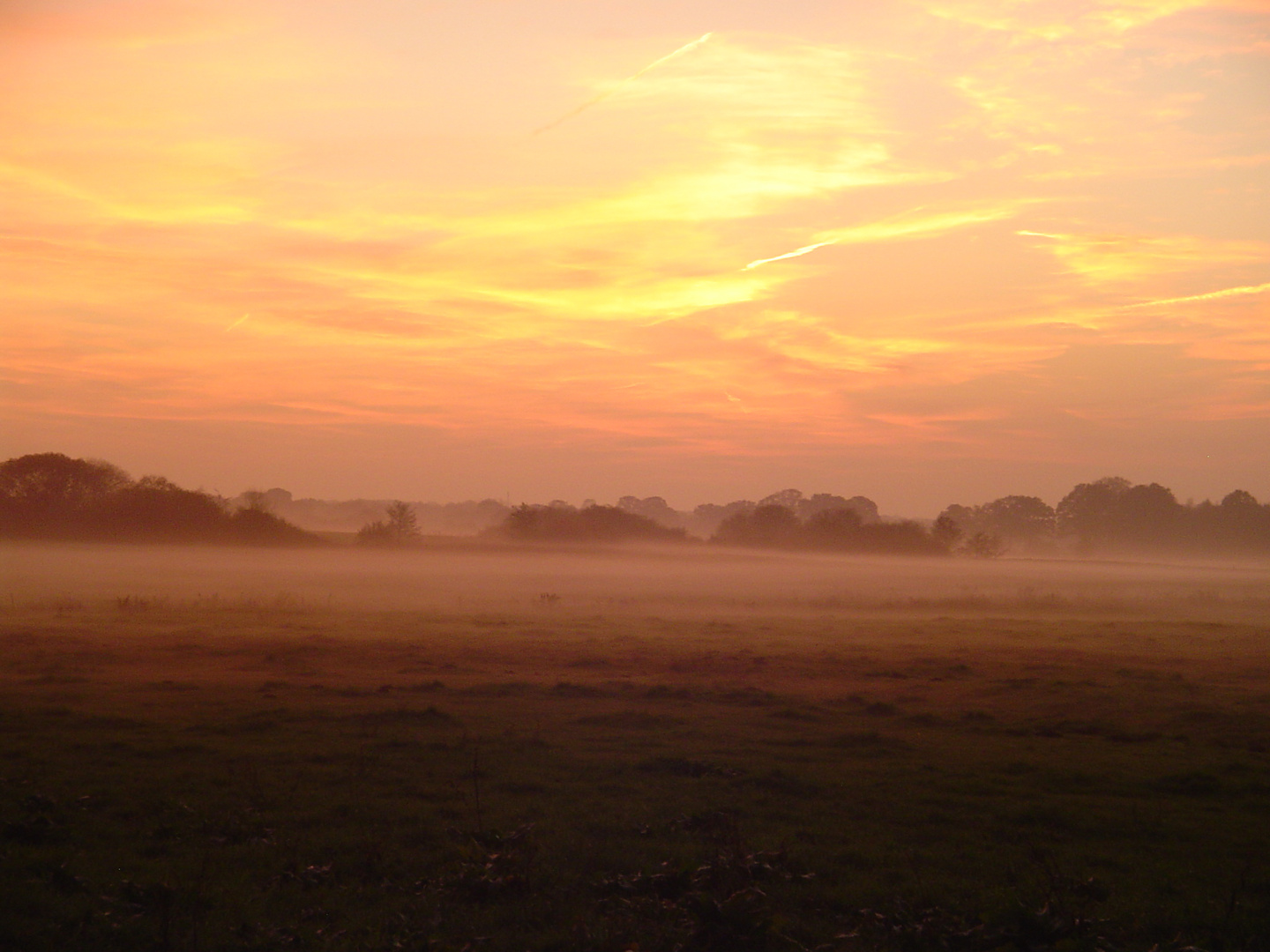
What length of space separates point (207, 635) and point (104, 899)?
21.8 metres

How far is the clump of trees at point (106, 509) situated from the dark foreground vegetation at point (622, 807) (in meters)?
51.8

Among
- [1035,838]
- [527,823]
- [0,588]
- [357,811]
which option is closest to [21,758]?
[357,811]

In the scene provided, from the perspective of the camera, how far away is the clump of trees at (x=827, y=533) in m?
103

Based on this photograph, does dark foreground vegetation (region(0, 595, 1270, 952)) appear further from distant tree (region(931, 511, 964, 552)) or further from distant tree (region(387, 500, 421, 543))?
distant tree (region(931, 511, 964, 552))

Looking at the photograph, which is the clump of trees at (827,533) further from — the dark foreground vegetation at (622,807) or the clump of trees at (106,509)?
the dark foreground vegetation at (622,807)

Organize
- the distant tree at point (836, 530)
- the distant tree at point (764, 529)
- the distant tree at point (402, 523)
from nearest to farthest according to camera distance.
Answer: the distant tree at point (402, 523) < the distant tree at point (836, 530) < the distant tree at point (764, 529)

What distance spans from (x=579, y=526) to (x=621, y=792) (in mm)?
95958

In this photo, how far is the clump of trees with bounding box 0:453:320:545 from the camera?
6794 centimetres

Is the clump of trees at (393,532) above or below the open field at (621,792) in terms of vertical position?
above

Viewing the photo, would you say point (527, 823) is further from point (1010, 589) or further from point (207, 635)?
point (1010, 589)

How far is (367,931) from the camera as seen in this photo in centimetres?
801

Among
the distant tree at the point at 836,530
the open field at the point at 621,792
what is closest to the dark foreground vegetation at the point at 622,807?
the open field at the point at 621,792

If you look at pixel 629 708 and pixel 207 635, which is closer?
pixel 629 708

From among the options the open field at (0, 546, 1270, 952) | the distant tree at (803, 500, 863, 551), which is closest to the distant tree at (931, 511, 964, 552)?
the distant tree at (803, 500, 863, 551)
